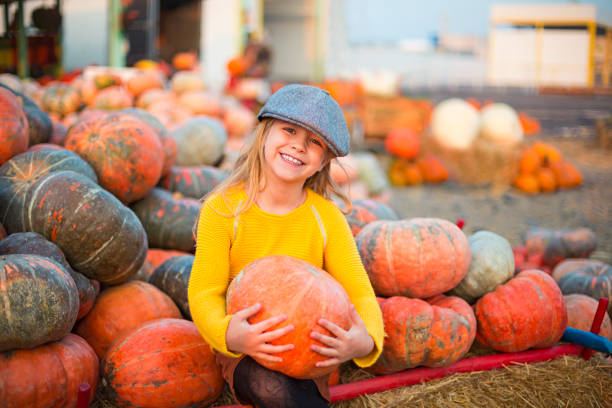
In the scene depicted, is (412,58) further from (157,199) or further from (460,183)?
(157,199)

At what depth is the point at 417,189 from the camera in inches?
391

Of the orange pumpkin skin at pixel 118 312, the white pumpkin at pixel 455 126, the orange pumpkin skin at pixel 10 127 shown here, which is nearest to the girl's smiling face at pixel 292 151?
the orange pumpkin skin at pixel 118 312

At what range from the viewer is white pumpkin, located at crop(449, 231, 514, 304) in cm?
303

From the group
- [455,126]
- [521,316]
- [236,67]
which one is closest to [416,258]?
[521,316]

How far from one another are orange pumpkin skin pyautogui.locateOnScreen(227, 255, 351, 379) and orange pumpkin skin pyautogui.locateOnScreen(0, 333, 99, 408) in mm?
729

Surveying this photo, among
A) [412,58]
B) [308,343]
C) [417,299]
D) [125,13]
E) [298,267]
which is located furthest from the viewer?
[412,58]

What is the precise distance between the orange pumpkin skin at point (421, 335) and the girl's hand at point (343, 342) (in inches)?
21.8

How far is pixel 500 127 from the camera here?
1095 cm

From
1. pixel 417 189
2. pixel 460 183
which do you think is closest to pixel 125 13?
→ pixel 417 189

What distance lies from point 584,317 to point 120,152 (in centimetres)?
311

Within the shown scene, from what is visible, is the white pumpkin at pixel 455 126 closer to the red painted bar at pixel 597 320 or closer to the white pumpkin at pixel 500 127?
the white pumpkin at pixel 500 127

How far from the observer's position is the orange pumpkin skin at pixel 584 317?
10.5ft

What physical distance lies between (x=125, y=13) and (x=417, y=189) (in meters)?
6.55

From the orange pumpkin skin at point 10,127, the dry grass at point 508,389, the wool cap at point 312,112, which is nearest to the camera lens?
the wool cap at point 312,112
